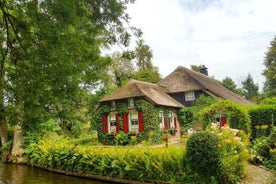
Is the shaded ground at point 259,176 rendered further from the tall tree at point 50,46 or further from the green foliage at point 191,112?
the green foliage at point 191,112

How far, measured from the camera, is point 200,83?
25.7 meters

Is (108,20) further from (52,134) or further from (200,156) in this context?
(52,134)

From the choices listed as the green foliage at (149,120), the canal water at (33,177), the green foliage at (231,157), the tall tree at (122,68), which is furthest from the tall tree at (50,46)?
the tall tree at (122,68)

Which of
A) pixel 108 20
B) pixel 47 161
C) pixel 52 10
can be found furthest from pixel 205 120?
pixel 52 10

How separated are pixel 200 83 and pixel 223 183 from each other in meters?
17.7

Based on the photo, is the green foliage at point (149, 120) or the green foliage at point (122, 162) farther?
the green foliage at point (149, 120)

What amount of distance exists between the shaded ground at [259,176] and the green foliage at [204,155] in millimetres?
1169

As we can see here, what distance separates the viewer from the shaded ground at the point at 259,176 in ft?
28.3

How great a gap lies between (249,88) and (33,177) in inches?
1836

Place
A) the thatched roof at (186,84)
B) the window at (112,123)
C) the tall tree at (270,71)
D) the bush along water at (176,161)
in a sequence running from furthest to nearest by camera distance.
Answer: the tall tree at (270,71) < the thatched roof at (186,84) < the window at (112,123) < the bush along water at (176,161)

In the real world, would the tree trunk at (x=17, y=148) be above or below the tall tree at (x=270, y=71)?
below

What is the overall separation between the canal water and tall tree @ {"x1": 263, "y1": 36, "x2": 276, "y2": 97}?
38.7 metres

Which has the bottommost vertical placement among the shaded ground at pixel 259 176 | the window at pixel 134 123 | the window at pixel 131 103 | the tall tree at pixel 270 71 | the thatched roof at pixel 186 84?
the shaded ground at pixel 259 176

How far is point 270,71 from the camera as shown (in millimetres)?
44938
